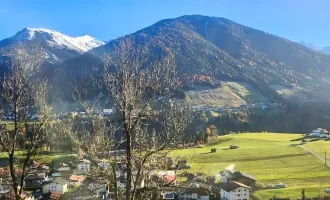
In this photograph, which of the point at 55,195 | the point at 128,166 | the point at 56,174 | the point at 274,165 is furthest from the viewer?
the point at 274,165

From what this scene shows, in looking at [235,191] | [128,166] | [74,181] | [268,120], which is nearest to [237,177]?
[235,191]

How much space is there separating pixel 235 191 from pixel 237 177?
26.6 ft

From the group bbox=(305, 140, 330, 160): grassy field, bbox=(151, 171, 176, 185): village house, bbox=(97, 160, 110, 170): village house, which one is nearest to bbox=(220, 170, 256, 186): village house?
bbox=(305, 140, 330, 160): grassy field

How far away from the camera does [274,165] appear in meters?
74.7

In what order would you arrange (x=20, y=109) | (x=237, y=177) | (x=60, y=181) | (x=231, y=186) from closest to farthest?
(x=20, y=109) < (x=231, y=186) < (x=237, y=177) < (x=60, y=181)

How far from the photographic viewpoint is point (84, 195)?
4253cm

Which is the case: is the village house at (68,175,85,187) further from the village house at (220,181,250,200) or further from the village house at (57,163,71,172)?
the village house at (220,181,250,200)

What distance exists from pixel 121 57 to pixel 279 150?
82734mm

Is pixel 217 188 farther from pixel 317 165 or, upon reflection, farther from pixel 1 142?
pixel 1 142

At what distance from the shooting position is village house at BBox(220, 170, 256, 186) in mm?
59481

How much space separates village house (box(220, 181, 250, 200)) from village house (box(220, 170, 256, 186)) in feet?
12.1

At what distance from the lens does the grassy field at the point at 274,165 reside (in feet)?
182

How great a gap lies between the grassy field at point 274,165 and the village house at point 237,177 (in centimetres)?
200

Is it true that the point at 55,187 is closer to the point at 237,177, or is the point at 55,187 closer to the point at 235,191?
the point at 235,191
